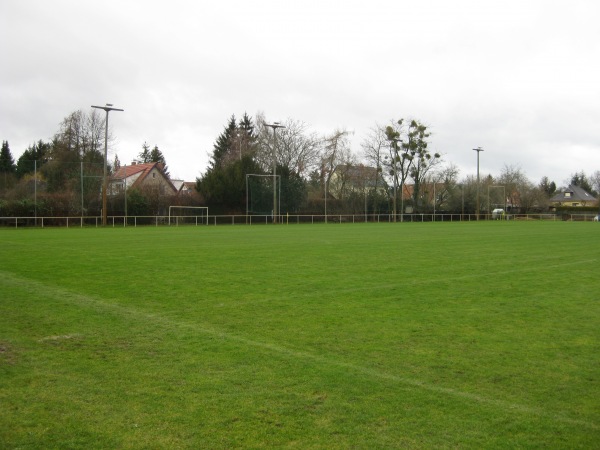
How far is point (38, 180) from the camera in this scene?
38.5 meters

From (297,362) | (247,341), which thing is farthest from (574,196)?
(297,362)

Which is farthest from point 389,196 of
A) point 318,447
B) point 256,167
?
point 318,447

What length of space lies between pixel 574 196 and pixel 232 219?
8250 centimetres

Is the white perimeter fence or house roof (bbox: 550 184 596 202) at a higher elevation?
house roof (bbox: 550 184 596 202)

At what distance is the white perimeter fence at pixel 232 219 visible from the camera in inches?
1453

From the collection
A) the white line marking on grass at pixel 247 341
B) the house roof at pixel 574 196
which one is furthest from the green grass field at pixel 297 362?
the house roof at pixel 574 196

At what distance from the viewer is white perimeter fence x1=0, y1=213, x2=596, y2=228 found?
36.9 metres

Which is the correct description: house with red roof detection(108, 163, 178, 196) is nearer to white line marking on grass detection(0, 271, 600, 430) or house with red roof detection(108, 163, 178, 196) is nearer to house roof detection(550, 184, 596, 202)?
white line marking on grass detection(0, 271, 600, 430)

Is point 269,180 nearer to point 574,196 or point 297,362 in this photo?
point 297,362

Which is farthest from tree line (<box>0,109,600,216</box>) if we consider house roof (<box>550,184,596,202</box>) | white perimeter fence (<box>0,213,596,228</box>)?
house roof (<box>550,184,596,202</box>)

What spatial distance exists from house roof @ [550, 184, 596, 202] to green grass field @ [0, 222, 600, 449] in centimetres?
10322

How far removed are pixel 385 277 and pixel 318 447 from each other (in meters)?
7.83

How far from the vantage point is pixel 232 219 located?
45.2 metres

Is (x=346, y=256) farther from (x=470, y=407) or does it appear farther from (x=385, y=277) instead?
(x=470, y=407)
